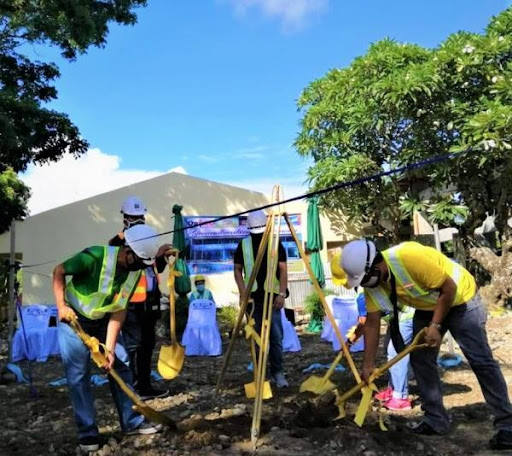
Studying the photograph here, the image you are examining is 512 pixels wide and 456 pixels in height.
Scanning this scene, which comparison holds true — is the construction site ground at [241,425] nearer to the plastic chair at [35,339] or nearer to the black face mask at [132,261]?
the black face mask at [132,261]

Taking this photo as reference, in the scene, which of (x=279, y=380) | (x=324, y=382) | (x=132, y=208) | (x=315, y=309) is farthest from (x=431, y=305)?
(x=315, y=309)

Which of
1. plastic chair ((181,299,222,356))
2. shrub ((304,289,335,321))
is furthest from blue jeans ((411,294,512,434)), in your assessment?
shrub ((304,289,335,321))

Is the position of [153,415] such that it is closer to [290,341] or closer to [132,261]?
[132,261]

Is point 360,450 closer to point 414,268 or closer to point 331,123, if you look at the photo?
point 414,268

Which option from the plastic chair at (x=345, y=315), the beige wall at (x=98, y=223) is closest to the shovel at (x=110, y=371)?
the plastic chair at (x=345, y=315)

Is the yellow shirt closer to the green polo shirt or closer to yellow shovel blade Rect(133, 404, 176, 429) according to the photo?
yellow shovel blade Rect(133, 404, 176, 429)

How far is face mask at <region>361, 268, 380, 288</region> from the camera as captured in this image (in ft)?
10.0

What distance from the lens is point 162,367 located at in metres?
4.20

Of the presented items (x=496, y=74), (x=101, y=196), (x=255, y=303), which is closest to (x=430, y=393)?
(x=255, y=303)

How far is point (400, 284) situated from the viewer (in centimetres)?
310

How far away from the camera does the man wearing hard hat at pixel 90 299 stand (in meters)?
3.10

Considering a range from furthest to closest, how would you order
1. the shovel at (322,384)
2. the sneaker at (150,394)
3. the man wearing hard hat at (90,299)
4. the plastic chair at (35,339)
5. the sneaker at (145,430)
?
the plastic chair at (35,339) → the sneaker at (150,394) → the shovel at (322,384) → the sneaker at (145,430) → the man wearing hard hat at (90,299)

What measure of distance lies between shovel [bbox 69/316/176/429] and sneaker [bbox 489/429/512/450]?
1.91 meters

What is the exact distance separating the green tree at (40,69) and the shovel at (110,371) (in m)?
4.23
